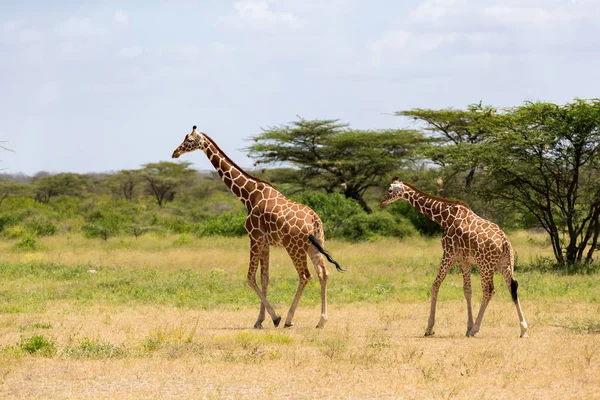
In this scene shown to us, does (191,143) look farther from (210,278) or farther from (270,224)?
(210,278)

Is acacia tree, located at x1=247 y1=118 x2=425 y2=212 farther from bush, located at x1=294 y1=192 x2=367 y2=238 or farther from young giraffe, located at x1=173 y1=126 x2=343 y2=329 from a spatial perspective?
young giraffe, located at x1=173 y1=126 x2=343 y2=329

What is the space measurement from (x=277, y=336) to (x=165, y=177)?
4667cm

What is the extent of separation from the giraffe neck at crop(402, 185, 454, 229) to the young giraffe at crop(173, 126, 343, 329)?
5.08 feet

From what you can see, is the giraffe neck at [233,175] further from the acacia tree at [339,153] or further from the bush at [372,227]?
the acacia tree at [339,153]

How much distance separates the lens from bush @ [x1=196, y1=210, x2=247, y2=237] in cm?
3108

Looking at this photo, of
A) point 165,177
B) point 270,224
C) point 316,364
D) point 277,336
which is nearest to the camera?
point 316,364

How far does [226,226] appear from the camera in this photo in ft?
103

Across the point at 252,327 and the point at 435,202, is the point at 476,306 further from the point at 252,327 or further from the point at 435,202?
the point at 252,327

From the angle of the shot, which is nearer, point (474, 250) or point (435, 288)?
point (474, 250)

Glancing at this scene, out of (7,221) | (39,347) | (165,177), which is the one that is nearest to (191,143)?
(39,347)

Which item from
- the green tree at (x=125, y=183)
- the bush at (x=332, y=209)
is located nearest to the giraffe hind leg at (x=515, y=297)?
the bush at (x=332, y=209)

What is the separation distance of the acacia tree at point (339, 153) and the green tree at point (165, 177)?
58.8 feet

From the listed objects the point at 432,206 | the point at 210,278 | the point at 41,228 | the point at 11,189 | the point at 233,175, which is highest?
the point at 233,175

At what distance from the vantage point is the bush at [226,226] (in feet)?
102
